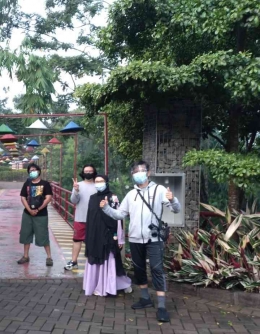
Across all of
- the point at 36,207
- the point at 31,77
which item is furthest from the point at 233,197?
the point at 31,77

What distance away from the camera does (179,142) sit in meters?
7.07

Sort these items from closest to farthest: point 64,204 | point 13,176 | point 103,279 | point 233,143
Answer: point 103,279, point 233,143, point 64,204, point 13,176

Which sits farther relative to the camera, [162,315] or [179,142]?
[179,142]

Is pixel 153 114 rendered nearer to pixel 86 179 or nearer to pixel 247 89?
pixel 86 179

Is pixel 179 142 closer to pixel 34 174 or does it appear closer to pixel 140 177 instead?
pixel 140 177

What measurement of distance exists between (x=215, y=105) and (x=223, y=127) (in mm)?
565

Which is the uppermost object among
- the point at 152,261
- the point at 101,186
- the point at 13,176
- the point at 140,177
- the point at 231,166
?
the point at 231,166

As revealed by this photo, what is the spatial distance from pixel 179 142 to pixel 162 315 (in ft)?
9.23

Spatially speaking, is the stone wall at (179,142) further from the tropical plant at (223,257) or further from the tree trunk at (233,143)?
the tropical plant at (223,257)

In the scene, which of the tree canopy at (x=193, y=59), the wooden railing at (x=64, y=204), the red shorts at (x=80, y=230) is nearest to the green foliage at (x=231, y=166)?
the tree canopy at (x=193, y=59)

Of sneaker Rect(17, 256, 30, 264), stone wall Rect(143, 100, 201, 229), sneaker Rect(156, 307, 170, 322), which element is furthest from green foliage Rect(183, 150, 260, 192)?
sneaker Rect(17, 256, 30, 264)

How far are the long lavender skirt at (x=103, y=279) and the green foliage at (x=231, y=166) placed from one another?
156 cm

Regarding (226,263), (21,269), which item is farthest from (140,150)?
(226,263)

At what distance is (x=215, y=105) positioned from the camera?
25.9ft
